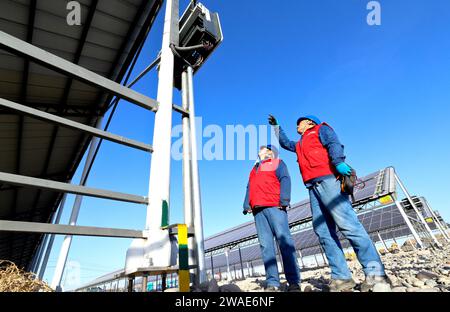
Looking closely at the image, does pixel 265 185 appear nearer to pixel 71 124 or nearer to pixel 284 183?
pixel 284 183

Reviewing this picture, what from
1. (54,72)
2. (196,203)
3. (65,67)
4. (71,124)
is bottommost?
(196,203)

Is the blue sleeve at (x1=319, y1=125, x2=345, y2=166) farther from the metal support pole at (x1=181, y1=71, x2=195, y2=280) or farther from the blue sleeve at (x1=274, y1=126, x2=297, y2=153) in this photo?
the metal support pole at (x1=181, y1=71, x2=195, y2=280)

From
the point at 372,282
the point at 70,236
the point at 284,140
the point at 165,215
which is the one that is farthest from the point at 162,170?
the point at 70,236

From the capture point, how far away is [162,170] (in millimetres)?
2648

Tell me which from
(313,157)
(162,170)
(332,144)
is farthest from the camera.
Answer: (162,170)

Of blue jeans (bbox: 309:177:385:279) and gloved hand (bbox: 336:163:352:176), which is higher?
gloved hand (bbox: 336:163:352:176)

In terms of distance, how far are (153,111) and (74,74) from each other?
0.93 m

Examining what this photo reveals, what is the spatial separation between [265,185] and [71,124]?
2.31 meters

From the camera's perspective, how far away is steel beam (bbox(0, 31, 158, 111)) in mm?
2005

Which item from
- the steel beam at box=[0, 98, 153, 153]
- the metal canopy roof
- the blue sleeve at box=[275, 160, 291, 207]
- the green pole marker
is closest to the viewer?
the steel beam at box=[0, 98, 153, 153]

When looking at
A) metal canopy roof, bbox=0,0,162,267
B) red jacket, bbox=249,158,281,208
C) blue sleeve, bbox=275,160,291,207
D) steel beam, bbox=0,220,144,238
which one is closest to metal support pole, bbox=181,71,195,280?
steel beam, bbox=0,220,144,238

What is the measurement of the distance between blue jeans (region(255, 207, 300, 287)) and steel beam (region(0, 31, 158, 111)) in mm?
1991

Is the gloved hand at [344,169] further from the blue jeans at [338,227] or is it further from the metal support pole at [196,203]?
the metal support pole at [196,203]
